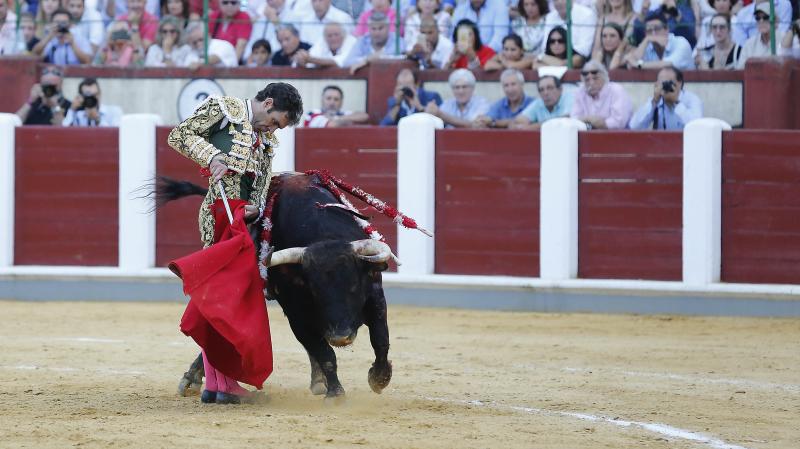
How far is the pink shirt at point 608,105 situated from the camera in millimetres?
8953

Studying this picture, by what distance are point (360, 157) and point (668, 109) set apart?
6.20ft

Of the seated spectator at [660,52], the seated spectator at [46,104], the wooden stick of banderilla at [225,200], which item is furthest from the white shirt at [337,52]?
the wooden stick of banderilla at [225,200]

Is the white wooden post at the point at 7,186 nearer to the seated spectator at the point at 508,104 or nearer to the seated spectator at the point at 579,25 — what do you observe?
the seated spectator at the point at 508,104

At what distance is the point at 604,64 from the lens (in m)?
9.46

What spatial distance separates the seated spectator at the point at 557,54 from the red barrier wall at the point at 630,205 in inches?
36.3

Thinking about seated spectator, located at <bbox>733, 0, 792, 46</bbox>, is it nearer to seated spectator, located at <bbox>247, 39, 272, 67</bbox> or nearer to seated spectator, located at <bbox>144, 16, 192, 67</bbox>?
seated spectator, located at <bbox>247, 39, 272, 67</bbox>

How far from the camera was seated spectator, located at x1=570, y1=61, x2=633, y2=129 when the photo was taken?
895cm

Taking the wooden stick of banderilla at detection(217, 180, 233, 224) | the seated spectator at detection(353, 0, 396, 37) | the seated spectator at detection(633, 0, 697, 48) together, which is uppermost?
the seated spectator at detection(353, 0, 396, 37)

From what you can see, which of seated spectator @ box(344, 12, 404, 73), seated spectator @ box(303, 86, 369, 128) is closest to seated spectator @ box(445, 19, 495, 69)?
seated spectator @ box(344, 12, 404, 73)

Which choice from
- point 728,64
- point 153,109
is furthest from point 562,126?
point 153,109

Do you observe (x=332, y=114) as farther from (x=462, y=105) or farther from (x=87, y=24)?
(x=87, y=24)

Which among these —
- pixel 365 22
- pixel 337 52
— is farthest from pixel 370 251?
pixel 337 52

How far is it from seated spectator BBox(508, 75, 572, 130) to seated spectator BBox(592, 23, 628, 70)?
400mm

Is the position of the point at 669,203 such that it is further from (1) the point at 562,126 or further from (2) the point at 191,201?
(2) the point at 191,201
